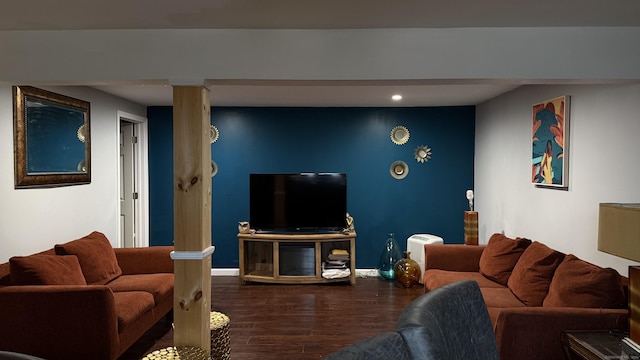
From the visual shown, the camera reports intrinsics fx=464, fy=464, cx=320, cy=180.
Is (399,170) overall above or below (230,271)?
above

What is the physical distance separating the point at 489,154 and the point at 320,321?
292cm

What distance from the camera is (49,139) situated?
398cm

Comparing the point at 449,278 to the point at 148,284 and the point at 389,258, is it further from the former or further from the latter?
the point at 148,284

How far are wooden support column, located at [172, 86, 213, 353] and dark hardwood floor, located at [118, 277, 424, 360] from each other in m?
0.88

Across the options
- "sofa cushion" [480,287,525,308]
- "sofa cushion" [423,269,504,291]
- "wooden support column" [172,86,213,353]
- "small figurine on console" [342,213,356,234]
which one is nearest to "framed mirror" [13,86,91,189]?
"wooden support column" [172,86,213,353]

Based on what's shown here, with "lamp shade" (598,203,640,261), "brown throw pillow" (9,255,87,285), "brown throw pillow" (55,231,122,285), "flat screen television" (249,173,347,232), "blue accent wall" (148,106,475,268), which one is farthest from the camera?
"blue accent wall" (148,106,475,268)

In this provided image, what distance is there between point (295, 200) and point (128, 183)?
220cm

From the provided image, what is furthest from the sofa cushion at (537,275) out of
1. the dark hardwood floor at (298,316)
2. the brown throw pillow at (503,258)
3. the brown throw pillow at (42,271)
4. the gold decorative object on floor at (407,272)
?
the brown throw pillow at (42,271)

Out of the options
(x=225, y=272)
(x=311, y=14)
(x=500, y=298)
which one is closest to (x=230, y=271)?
(x=225, y=272)

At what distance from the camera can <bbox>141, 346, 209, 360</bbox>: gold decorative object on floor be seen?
2735 mm

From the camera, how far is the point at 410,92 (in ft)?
16.8

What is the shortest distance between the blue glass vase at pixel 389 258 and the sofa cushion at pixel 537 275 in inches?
97.7

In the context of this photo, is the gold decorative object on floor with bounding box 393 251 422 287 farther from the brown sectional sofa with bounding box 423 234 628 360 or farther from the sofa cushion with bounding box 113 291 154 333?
the sofa cushion with bounding box 113 291 154 333

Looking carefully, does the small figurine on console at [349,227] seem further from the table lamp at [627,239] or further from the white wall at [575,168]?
the table lamp at [627,239]
